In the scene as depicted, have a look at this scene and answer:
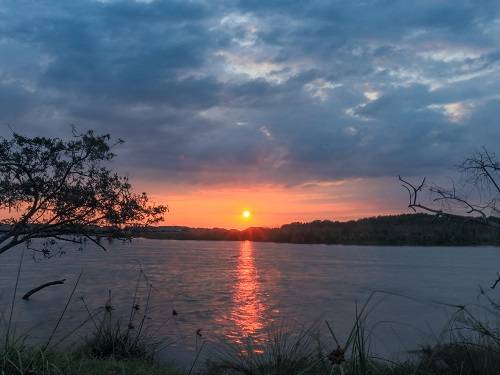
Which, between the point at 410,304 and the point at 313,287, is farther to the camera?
the point at 313,287

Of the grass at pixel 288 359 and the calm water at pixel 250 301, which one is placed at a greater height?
the grass at pixel 288 359

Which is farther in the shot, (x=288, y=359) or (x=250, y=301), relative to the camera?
(x=250, y=301)

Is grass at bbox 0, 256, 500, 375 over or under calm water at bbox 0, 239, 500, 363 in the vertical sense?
over

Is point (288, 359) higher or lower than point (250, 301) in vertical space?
higher

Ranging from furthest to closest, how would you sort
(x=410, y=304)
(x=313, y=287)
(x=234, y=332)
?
(x=313, y=287) < (x=410, y=304) < (x=234, y=332)

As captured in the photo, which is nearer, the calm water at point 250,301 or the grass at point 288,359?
the grass at point 288,359

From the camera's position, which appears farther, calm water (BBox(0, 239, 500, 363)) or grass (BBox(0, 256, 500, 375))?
calm water (BBox(0, 239, 500, 363))

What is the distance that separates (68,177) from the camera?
13195mm

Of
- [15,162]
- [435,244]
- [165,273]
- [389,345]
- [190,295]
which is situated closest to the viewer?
[15,162]

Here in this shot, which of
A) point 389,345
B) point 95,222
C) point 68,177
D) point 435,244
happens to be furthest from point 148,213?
point 435,244

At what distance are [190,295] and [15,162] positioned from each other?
1627cm

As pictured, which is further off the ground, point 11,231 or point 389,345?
point 11,231

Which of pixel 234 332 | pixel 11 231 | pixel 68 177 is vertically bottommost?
pixel 234 332

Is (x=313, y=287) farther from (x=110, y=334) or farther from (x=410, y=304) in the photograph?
(x=110, y=334)
